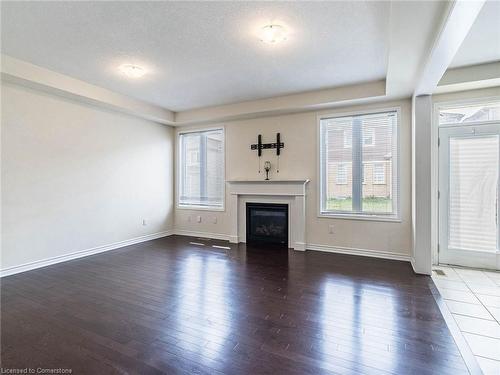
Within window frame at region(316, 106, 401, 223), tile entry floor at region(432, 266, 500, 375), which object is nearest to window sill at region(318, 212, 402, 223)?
window frame at region(316, 106, 401, 223)

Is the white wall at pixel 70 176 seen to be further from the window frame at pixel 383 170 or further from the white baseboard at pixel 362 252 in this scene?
the window frame at pixel 383 170

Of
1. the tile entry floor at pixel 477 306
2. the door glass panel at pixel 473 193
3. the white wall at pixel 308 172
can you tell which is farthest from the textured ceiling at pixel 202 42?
the tile entry floor at pixel 477 306

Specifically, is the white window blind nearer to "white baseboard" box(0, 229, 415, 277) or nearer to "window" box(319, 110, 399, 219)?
"window" box(319, 110, 399, 219)

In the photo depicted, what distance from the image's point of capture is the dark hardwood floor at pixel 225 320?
1.83 meters

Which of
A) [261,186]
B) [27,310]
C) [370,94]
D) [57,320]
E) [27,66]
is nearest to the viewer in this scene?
[57,320]

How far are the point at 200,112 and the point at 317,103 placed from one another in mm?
2408

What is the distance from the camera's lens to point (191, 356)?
1.89 meters

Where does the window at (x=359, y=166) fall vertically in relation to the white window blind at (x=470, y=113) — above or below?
below

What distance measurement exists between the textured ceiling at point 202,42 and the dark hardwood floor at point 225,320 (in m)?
2.74

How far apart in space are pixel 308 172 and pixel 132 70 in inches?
127

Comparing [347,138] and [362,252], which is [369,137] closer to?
[347,138]

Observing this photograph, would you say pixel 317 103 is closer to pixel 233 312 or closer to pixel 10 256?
pixel 233 312

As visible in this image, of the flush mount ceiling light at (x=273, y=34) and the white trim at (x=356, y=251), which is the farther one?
the white trim at (x=356, y=251)

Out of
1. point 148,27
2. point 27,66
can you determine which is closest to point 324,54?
point 148,27
